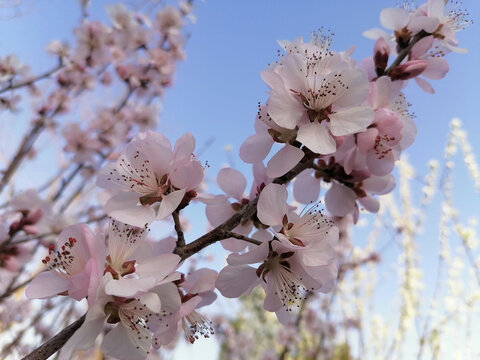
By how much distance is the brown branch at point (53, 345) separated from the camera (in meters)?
0.52

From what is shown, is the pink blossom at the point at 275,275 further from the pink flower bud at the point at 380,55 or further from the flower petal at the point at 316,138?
the pink flower bud at the point at 380,55

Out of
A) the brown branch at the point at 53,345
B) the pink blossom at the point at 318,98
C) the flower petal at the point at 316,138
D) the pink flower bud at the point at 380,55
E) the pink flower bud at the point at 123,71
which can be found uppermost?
the pink flower bud at the point at 123,71

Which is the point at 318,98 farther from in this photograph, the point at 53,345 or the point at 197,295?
the point at 53,345

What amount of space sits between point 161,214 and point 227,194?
0.23m

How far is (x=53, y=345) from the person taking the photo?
0.53 meters

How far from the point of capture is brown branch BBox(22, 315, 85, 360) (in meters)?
0.52

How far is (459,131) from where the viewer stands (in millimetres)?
3584

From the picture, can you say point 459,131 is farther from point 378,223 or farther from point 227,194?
point 227,194

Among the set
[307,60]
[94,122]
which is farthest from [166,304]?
[94,122]

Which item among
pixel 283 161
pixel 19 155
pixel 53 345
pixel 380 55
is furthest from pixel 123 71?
pixel 53 345

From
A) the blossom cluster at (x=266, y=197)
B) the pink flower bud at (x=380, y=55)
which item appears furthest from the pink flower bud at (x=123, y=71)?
the pink flower bud at (x=380, y=55)

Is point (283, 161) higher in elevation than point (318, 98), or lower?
lower

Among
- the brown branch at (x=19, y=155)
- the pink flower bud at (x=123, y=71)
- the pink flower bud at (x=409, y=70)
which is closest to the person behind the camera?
the pink flower bud at (x=409, y=70)

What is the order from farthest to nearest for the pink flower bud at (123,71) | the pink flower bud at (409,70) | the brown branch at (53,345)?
the pink flower bud at (123,71) < the pink flower bud at (409,70) < the brown branch at (53,345)
